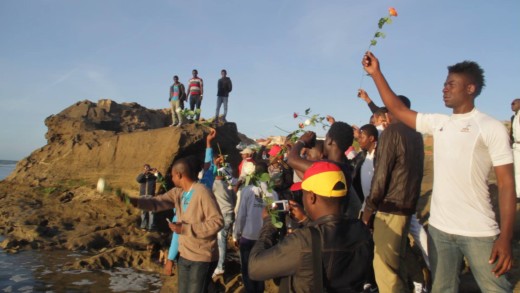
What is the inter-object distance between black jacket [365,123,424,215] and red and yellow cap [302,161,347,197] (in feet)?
5.18

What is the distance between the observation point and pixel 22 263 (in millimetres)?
8406

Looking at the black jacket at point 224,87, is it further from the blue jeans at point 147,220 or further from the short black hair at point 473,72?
the short black hair at point 473,72

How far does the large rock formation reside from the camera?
44.5ft

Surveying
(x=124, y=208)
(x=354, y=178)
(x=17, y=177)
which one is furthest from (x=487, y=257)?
(x=17, y=177)

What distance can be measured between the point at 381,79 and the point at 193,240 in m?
2.42

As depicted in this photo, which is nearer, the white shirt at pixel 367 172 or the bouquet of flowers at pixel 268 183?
the bouquet of flowers at pixel 268 183

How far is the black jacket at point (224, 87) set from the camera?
49.1 ft

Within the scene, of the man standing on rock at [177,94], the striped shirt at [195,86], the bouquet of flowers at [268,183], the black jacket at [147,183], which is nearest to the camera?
the bouquet of flowers at [268,183]

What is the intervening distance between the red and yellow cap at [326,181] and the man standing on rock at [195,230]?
1825 millimetres

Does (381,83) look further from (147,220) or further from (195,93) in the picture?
(195,93)

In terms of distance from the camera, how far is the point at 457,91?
307cm

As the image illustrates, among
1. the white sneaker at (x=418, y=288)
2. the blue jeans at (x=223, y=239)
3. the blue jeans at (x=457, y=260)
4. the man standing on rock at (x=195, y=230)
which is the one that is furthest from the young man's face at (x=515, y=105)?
the man standing on rock at (x=195, y=230)

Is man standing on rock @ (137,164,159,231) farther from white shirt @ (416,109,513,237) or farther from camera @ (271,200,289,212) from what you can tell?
white shirt @ (416,109,513,237)

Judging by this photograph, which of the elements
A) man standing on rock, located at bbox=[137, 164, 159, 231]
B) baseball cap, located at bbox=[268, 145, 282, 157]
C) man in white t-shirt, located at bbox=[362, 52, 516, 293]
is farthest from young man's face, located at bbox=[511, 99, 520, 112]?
man standing on rock, located at bbox=[137, 164, 159, 231]
